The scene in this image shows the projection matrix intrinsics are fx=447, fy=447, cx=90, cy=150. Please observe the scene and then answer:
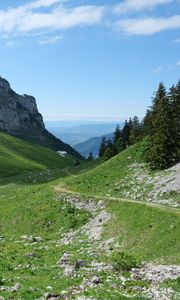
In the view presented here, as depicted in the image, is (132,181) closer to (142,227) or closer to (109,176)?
(109,176)

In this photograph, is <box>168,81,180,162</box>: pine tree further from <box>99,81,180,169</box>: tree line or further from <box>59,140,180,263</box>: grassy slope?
<box>59,140,180,263</box>: grassy slope

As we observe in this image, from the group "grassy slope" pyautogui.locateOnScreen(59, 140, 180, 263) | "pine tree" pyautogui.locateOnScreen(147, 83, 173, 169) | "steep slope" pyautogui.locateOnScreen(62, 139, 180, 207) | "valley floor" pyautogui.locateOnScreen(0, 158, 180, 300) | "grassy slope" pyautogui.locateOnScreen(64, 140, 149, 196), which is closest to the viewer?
"valley floor" pyautogui.locateOnScreen(0, 158, 180, 300)

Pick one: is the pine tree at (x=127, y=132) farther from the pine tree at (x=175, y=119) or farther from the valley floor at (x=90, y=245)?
the valley floor at (x=90, y=245)

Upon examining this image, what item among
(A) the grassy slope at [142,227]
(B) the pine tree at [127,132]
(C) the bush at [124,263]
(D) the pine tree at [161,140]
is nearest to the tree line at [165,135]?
(D) the pine tree at [161,140]

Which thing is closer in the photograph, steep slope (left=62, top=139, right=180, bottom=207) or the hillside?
the hillside

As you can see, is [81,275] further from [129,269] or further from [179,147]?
[179,147]

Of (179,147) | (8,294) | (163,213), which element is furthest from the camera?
(179,147)

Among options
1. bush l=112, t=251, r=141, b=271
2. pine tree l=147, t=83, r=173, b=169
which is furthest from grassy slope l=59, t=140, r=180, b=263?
pine tree l=147, t=83, r=173, b=169

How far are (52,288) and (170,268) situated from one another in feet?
29.2

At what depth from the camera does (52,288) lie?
83.9ft

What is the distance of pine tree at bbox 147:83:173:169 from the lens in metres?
64.2

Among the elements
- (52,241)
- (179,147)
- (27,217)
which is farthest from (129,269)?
(179,147)

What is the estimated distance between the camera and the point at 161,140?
65.4 meters

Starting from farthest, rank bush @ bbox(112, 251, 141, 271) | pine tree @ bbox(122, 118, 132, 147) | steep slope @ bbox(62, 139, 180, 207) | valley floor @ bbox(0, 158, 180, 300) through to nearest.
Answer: pine tree @ bbox(122, 118, 132, 147) → steep slope @ bbox(62, 139, 180, 207) → bush @ bbox(112, 251, 141, 271) → valley floor @ bbox(0, 158, 180, 300)
